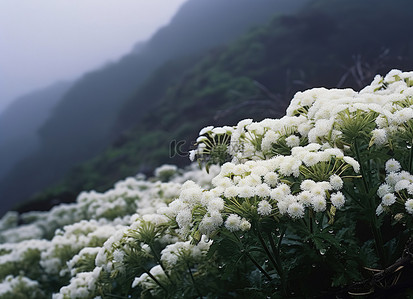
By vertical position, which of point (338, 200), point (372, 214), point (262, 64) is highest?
point (338, 200)

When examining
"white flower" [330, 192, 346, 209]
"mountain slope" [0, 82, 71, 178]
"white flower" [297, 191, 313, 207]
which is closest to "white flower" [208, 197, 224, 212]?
"white flower" [297, 191, 313, 207]

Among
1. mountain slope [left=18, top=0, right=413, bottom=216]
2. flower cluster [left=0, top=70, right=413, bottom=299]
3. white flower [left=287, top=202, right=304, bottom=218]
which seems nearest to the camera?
white flower [left=287, top=202, right=304, bottom=218]

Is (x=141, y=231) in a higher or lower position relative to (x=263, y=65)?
higher

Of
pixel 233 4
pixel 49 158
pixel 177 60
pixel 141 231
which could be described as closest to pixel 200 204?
pixel 141 231

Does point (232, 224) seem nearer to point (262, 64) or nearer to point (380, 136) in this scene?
point (380, 136)

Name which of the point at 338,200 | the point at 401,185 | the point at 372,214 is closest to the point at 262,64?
the point at 372,214

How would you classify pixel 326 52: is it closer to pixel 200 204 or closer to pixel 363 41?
pixel 363 41

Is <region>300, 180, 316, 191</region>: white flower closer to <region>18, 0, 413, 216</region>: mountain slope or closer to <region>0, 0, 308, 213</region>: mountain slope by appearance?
<region>18, 0, 413, 216</region>: mountain slope

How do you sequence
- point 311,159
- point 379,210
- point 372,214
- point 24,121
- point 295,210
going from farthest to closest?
point 24,121
point 372,214
point 379,210
point 311,159
point 295,210

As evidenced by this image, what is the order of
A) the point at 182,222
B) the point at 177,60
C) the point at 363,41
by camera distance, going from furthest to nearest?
the point at 177,60
the point at 363,41
the point at 182,222

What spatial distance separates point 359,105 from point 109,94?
4014cm

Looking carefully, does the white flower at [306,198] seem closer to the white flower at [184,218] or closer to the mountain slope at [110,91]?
the white flower at [184,218]

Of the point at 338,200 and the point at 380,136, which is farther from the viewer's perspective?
the point at 380,136

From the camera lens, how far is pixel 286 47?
61.6 ft
